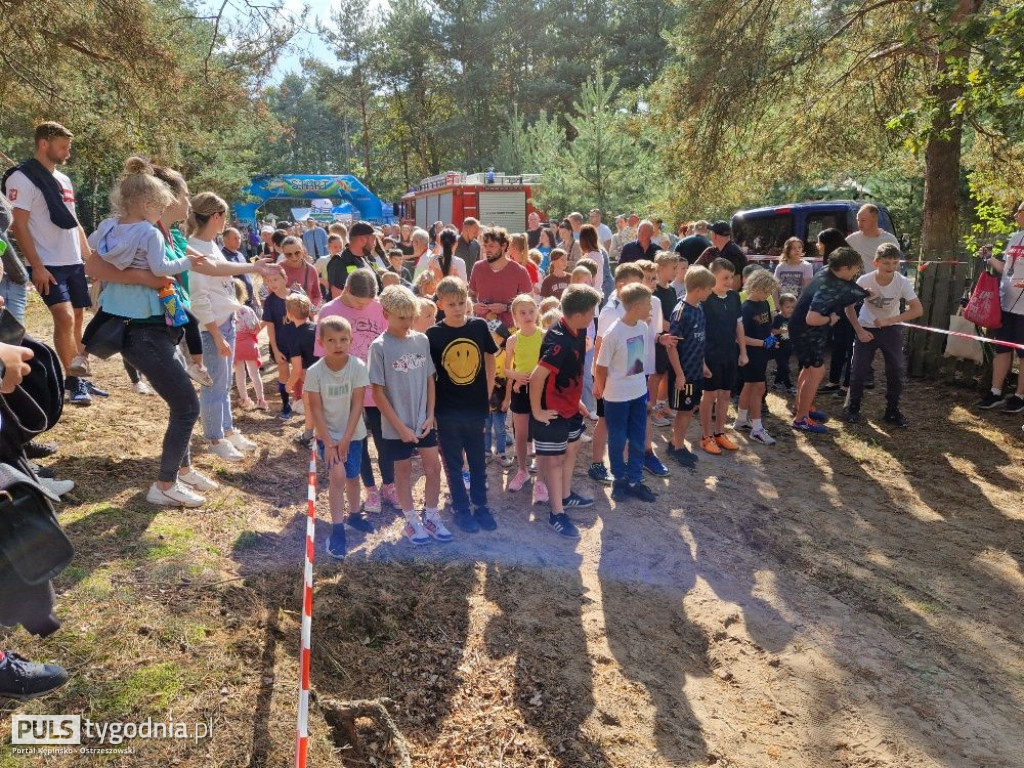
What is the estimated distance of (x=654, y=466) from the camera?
20.3 feet

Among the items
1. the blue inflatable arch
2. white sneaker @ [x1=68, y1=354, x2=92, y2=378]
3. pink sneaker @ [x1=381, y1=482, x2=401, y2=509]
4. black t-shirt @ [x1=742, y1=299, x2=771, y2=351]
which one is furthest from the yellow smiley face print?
the blue inflatable arch

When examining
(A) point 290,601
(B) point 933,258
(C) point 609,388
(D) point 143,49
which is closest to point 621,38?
(B) point 933,258

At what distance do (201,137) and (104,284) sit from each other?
724 centimetres

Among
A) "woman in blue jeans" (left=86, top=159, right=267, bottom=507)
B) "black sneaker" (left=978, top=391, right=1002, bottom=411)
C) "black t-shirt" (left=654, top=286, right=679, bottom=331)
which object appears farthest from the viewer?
"black sneaker" (left=978, top=391, right=1002, bottom=411)

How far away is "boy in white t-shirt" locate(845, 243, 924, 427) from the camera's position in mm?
7211

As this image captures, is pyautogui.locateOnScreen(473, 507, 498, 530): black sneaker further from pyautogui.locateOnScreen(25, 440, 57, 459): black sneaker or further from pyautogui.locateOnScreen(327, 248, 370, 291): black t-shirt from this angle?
pyautogui.locateOnScreen(327, 248, 370, 291): black t-shirt

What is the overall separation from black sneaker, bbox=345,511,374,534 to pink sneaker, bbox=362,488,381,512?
0.22 m

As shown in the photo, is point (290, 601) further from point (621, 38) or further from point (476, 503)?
point (621, 38)

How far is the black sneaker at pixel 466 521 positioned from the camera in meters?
4.81

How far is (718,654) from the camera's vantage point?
147 inches

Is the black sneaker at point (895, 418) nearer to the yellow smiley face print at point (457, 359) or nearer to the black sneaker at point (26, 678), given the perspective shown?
the yellow smiley face print at point (457, 359)

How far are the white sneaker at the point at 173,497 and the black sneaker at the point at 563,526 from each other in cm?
242

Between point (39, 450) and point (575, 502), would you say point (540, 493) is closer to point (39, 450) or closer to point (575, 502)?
point (575, 502)

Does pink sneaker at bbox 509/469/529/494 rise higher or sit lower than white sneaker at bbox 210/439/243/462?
lower
